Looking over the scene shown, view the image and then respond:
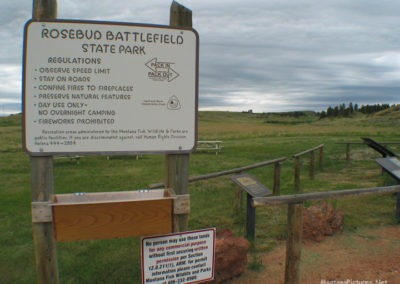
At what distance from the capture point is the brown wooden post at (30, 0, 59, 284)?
2.35 meters

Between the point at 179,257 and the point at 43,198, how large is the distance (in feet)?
3.16

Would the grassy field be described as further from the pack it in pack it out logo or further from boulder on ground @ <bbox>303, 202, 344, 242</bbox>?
the pack it in pack it out logo

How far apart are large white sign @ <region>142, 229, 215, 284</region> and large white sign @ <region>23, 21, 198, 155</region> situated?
1.99 ft

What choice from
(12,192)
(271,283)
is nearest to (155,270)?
(271,283)

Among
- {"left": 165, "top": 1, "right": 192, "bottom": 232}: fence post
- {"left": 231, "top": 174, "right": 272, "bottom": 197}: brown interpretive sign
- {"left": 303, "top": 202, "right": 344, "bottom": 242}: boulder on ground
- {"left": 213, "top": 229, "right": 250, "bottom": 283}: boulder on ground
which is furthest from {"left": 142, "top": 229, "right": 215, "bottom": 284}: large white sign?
{"left": 303, "top": 202, "right": 344, "bottom": 242}: boulder on ground

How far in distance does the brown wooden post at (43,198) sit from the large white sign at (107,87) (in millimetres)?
92

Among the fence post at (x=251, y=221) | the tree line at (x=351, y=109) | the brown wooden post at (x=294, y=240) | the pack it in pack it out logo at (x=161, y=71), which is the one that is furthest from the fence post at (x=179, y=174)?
the tree line at (x=351, y=109)

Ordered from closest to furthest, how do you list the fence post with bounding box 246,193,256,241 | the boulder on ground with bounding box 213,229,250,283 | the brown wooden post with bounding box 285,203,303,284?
the brown wooden post with bounding box 285,203,303,284
the boulder on ground with bounding box 213,229,250,283
the fence post with bounding box 246,193,256,241

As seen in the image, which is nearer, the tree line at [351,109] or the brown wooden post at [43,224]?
the brown wooden post at [43,224]

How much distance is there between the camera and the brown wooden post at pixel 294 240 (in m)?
3.31

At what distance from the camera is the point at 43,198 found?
238cm

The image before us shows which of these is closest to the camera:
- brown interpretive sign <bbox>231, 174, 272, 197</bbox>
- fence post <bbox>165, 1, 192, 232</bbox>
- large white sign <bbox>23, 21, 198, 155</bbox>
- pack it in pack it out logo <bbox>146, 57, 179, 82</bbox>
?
large white sign <bbox>23, 21, 198, 155</bbox>

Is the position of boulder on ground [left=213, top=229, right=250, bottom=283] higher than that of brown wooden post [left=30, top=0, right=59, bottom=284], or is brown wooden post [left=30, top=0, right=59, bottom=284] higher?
brown wooden post [left=30, top=0, right=59, bottom=284]

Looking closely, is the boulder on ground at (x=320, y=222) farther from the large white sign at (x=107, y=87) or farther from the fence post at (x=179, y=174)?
the large white sign at (x=107, y=87)
